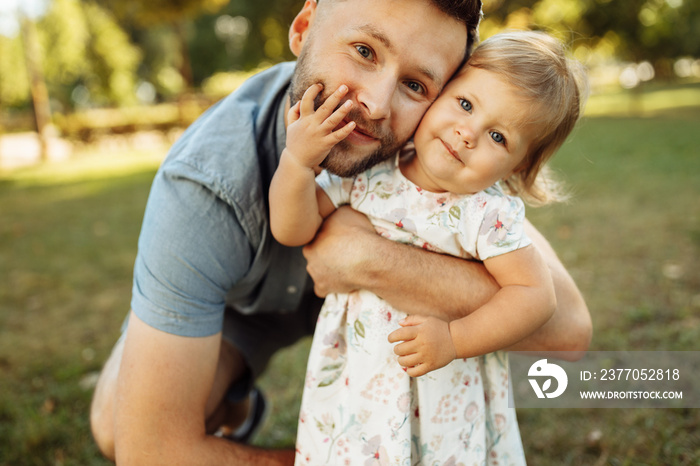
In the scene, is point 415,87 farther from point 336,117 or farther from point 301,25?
point 301,25

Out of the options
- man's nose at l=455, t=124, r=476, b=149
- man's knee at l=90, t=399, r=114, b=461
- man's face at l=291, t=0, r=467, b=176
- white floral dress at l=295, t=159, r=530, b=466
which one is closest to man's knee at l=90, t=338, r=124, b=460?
man's knee at l=90, t=399, r=114, b=461

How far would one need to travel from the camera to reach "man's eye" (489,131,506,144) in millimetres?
1688

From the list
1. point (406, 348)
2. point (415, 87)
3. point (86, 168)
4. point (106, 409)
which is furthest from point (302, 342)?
point (86, 168)

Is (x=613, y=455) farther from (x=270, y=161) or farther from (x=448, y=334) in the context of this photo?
(x=270, y=161)

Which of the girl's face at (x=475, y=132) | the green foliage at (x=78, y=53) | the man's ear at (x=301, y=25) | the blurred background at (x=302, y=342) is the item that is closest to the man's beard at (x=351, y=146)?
the girl's face at (x=475, y=132)

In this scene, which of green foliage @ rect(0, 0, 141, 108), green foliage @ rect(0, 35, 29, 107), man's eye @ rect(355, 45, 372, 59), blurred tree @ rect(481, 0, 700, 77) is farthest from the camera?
green foliage @ rect(0, 35, 29, 107)

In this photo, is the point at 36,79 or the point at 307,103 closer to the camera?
the point at 307,103

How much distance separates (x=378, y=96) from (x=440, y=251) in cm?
56

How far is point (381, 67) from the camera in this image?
1692 millimetres

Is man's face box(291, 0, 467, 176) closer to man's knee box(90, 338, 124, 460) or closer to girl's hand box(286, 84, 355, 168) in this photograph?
girl's hand box(286, 84, 355, 168)

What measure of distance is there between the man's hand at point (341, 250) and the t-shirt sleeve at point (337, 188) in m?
0.04

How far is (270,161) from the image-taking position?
2.02 m

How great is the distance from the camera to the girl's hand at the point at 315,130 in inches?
58.4

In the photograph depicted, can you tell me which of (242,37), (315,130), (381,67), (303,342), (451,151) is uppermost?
(381,67)
